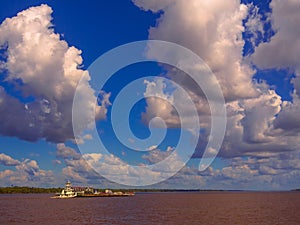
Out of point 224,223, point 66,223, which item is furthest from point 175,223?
point 66,223

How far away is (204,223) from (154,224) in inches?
480

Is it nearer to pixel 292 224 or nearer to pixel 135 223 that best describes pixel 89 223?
pixel 135 223

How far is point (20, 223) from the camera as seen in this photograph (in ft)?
294

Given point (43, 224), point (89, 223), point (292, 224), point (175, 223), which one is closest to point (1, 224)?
point (43, 224)

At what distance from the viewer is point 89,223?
88375mm

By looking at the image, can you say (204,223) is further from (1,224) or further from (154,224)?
(1,224)

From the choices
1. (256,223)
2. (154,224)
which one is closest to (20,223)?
(154,224)

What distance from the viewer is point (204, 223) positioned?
87.2 meters

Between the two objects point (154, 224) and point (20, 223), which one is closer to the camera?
point (154, 224)

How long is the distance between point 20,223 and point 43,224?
6.81 m

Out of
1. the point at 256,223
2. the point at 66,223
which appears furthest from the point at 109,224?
the point at 256,223

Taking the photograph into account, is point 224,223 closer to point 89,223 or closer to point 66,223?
point 89,223

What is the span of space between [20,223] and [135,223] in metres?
27.9

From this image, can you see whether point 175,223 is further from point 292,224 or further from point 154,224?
point 292,224
